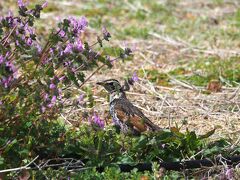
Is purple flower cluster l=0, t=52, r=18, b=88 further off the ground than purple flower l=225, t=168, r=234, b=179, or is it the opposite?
purple flower cluster l=0, t=52, r=18, b=88

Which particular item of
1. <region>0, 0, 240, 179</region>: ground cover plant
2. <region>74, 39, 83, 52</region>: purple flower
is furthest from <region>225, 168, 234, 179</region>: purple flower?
<region>74, 39, 83, 52</region>: purple flower

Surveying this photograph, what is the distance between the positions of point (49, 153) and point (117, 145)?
48 centimetres

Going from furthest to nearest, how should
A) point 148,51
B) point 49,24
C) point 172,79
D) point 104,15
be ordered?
point 104,15
point 49,24
point 148,51
point 172,79

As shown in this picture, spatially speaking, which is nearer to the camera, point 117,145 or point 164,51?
point 117,145

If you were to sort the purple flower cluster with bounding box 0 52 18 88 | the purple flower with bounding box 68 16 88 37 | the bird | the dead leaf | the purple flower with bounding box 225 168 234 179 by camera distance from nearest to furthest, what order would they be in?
1. the purple flower cluster with bounding box 0 52 18 88
2. the purple flower with bounding box 68 16 88 37
3. the purple flower with bounding box 225 168 234 179
4. the bird
5. the dead leaf

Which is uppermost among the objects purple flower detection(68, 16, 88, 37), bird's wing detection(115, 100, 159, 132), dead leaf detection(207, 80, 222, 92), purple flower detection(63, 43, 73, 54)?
purple flower detection(68, 16, 88, 37)

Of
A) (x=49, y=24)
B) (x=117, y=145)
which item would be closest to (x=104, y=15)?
(x=49, y=24)

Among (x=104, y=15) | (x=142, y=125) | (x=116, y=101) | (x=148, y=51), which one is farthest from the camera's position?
(x=104, y=15)

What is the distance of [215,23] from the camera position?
37.4 ft

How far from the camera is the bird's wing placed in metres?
5.80

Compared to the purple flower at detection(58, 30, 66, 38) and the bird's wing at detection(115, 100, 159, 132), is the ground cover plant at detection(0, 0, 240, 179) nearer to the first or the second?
the purple flower at detection(58, 30, 66, 38)

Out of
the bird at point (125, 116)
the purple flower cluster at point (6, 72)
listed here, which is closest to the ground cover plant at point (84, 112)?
the purple flower cluster at point (6, 72)

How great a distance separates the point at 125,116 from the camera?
605cm

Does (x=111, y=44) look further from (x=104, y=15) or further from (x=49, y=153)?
(x=49, y=153)
